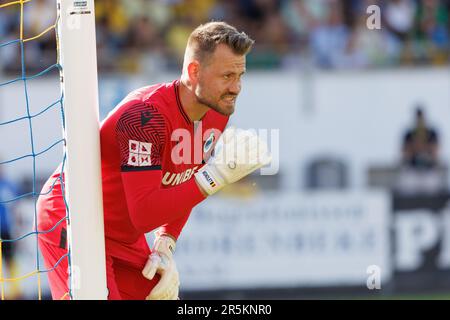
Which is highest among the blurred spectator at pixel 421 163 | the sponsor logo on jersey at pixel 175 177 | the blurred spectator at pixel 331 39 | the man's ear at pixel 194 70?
the blurred spectator at pixel 331 39

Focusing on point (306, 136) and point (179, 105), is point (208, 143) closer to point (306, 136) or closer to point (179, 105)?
point (179, 105)

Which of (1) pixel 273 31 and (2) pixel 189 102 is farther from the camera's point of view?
(1) pixel 273 31

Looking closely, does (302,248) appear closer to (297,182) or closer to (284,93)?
(297,182)

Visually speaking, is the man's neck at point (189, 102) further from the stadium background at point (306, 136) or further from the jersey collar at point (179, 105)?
the stadium background at point (306, 136)

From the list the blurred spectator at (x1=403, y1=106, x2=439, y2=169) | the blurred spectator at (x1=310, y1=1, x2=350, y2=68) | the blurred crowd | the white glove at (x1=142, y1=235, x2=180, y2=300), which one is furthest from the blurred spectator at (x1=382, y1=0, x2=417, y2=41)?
the white glove at (x1=142, y1=235, x2=180, y2=300)

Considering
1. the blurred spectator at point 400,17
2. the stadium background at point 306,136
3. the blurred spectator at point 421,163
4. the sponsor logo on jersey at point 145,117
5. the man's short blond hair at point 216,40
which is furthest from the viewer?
the blurred spectator at point 400,17

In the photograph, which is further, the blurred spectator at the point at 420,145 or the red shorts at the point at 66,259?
the blurred spectator at the point at 420,145

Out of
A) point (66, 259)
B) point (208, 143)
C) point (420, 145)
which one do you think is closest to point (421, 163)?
point (420, 145)

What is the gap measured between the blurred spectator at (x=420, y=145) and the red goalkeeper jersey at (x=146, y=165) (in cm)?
773

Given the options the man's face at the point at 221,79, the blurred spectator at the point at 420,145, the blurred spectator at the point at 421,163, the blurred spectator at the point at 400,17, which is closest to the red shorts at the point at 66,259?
the man's face at the point at 221,79

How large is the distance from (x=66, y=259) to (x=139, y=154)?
31.4 inches

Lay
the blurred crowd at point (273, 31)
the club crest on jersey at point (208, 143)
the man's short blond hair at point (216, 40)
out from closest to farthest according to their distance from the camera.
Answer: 1. the man's short blond hair at point (216, 40)
2. the club crest on jersey at point (208, 143)
3. the blurred crowd at point (273, 31)

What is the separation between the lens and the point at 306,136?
13.0 m

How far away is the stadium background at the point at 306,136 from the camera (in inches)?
476
